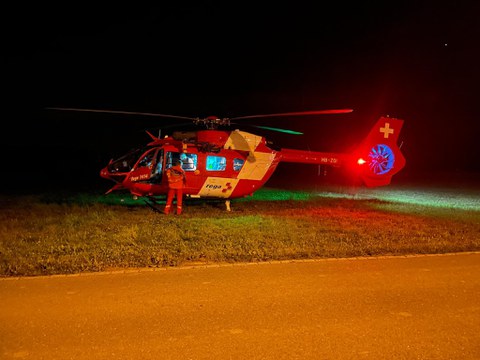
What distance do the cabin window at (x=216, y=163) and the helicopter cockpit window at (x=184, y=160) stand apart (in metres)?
0.48

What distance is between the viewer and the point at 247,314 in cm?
490

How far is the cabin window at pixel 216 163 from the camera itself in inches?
536

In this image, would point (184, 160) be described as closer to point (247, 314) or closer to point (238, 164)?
point (238, 164)

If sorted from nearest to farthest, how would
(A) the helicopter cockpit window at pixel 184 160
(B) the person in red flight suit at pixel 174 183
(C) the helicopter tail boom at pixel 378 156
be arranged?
(B) the person in red flight suit at pixel 174 183
(A) the helicopter cockpit window at pixel 184 160
(C) the helicopter tail boom at pixel 378 156

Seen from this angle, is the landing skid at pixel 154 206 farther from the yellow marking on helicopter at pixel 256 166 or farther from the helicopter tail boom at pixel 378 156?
the helicopter tail boom at pixel 378 156

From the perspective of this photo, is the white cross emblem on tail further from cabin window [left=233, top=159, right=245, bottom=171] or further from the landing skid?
the landing skid

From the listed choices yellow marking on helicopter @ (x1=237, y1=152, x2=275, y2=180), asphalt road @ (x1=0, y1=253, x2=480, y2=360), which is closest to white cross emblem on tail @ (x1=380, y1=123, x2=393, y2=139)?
yellow marking on helicopter @ (x1=237, y1=152, x2=275, y2=180)

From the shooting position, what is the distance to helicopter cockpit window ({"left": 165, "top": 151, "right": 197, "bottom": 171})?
13086mm

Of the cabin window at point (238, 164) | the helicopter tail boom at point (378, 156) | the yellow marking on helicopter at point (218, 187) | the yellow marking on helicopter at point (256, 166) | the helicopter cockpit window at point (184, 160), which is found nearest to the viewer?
the helicopter cockpit window at point (184, 160)

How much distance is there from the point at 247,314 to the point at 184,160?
351 inches

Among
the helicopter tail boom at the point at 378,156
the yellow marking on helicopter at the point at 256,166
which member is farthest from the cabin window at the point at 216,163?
the helicopter tail boom at the point at 378,156

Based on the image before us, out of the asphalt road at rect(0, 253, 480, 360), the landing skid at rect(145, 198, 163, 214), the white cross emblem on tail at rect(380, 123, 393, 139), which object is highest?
the white cross emblem on tail at rect(380, 123, 393, 139)

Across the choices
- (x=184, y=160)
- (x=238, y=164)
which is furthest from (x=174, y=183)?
(x=238, y=164)

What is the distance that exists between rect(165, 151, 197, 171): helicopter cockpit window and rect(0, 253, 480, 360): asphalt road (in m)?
6.81
